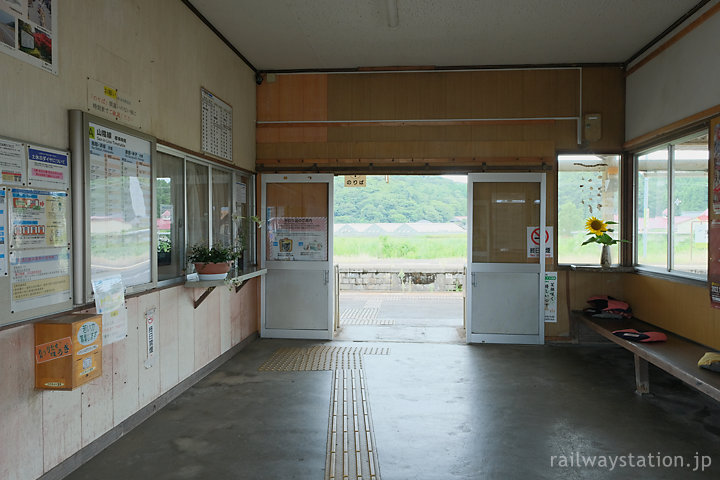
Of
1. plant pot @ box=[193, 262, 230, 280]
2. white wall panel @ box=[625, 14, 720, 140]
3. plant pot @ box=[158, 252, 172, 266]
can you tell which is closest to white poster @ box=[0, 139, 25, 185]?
plant pot @ box=[158, 252, 172, 266]

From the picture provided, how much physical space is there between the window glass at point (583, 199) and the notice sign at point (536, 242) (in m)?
0.15

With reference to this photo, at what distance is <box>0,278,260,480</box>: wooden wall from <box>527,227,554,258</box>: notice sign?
347cm

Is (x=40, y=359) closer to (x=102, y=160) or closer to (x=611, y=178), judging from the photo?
(x=102, y=160)

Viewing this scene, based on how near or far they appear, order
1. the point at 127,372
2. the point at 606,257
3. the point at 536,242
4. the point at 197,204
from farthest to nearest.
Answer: the point at 536,242 → the point at 606,257 → the point at 197,204 → the point at 127,372

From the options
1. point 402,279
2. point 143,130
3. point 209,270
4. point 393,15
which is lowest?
point 402,279

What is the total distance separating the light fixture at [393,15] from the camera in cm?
437

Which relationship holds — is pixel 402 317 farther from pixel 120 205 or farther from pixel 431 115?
pixel 120 205

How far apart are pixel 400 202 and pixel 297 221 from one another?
16.3 m

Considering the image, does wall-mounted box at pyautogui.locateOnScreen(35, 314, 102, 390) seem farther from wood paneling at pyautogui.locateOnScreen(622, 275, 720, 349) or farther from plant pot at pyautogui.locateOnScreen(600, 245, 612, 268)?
plant pot at pyautogui.locateOnScreen(600, 245, 612, 268)

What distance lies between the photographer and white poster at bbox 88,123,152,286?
10.3 feet

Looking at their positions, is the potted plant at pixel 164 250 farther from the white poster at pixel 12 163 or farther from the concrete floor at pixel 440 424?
the white poster at pixel 12 163

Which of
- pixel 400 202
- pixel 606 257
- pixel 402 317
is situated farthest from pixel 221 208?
pixel 400 202

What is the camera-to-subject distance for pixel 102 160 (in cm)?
318

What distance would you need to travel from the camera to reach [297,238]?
632cm
